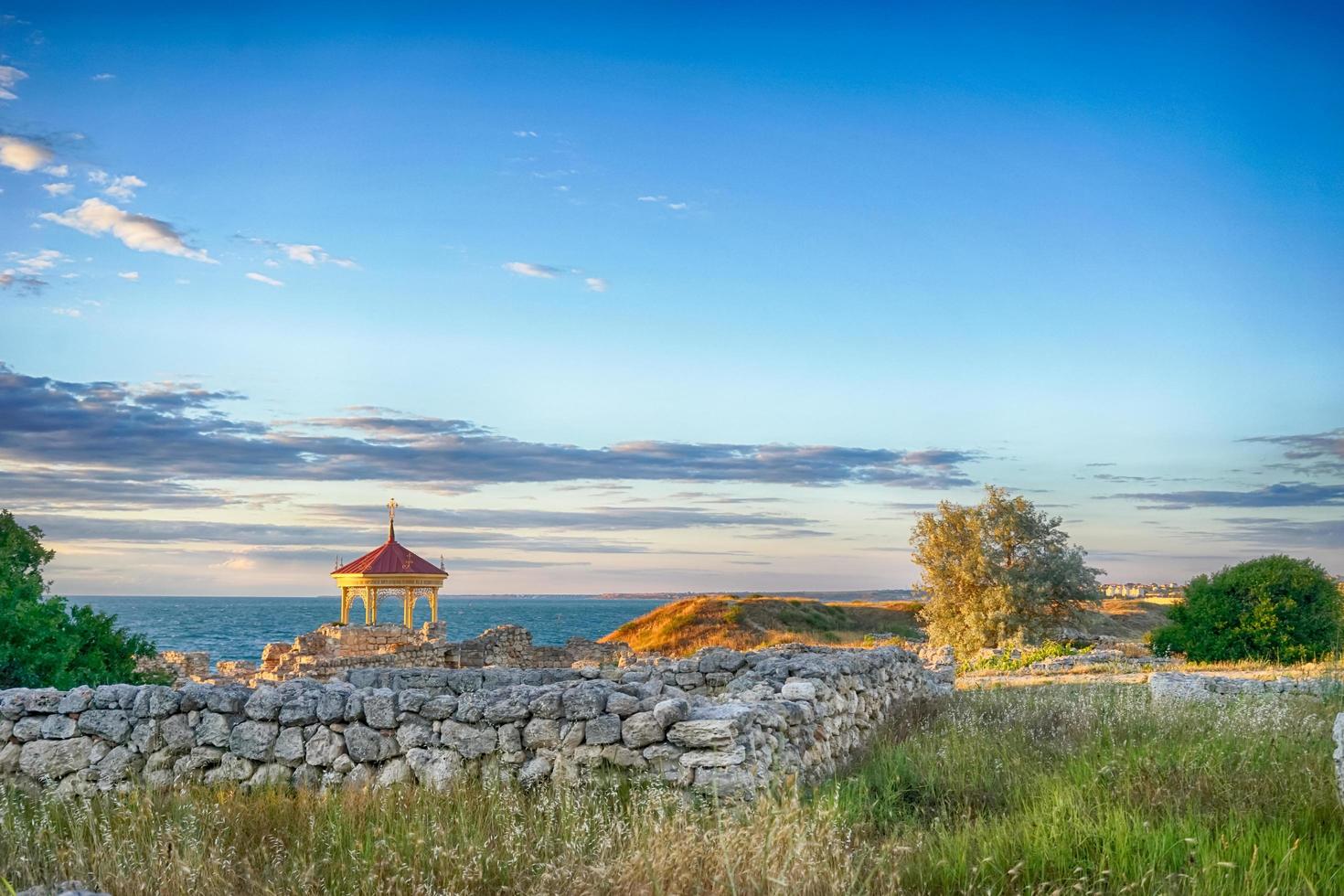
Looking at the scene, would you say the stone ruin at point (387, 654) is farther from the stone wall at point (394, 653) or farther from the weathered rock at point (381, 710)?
the weathered rock at point (381, 710)

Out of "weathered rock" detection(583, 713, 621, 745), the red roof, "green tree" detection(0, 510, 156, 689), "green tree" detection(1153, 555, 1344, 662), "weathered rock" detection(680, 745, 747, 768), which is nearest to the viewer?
"weathered rock" detection(680, 745, 747, 768)

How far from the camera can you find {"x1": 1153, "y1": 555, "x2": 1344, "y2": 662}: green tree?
2289 centimetres

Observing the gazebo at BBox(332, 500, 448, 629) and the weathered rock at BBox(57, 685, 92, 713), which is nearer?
the weathered rock at BBox(57, 685, 92, 713)

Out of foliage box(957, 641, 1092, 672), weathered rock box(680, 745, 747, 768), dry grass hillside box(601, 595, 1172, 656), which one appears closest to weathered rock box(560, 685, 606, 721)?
weathered rock box(680, 745, 747, 768)

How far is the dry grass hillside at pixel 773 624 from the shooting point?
38.2 metres

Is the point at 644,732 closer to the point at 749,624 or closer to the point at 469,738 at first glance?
the point at 469,738

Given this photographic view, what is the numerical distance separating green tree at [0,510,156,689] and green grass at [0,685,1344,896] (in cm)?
407

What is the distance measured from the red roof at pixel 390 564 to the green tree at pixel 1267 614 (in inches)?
805

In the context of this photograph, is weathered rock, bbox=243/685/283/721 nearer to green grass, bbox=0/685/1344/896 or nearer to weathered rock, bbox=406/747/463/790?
green grass, bbox=0/685/1344/896

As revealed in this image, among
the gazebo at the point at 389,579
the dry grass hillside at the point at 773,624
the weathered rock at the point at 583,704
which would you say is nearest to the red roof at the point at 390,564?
the gazebo at the point at 389,579

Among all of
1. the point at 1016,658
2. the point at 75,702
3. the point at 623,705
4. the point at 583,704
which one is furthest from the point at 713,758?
the point at 1016,658

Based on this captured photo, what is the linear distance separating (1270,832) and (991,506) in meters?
28.3

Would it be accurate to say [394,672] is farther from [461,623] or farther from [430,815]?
[461,623]

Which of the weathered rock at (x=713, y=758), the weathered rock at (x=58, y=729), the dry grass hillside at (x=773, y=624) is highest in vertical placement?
the weathered rock at (x=713, y=758)
